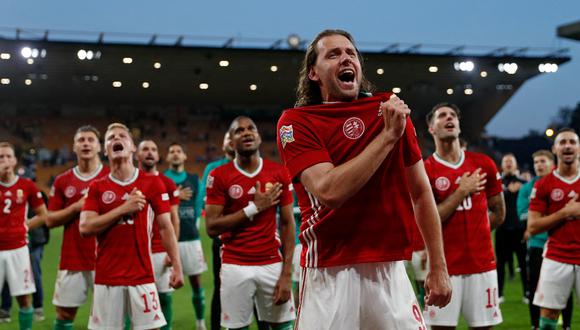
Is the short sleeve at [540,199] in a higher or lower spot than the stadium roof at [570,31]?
lower

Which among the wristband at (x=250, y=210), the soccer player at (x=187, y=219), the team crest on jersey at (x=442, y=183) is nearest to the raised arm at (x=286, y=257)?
the wristband at (x=250, y=210)

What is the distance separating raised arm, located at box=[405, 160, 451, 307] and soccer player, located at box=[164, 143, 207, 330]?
5.76 metres

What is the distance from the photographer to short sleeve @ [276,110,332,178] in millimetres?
2549

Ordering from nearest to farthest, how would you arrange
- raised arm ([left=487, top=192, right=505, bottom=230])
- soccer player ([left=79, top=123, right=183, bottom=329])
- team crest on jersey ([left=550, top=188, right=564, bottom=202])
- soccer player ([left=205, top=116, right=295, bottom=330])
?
soccer player ([left=79, top=123, right=183, bottom=329]) < soccer player ([left=205, top=116, right=295, bottom=330]) < raised arm ([left=487, top=192, right=505, bottom=230]) < team crest on jersey ([left=550, top=188, right=564, bottom=202])

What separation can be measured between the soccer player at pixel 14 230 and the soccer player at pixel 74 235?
0.97m

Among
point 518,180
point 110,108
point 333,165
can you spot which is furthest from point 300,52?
point 333,165

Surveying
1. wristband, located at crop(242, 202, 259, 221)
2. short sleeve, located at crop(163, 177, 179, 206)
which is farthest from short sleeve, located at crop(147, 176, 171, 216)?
short sleeve, located at crop(163, 177, 179, 206)

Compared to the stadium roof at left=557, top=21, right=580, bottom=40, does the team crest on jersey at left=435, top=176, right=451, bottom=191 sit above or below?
below

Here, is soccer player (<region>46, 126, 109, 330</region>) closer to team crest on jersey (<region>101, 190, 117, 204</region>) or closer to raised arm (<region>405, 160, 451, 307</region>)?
team crest on jersey (<region>101, 190, 117, 204</region>)

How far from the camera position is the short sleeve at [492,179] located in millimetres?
5371

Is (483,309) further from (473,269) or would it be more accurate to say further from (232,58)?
(232,58)

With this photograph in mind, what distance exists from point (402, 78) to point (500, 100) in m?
6.82

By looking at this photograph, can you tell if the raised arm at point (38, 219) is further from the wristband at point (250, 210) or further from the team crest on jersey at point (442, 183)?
the team crest on jersey at point (442, 183)

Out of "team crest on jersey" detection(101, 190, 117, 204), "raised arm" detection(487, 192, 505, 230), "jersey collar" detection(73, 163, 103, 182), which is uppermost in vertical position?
"jersey collar" detection(73, 163, 103, 182)
